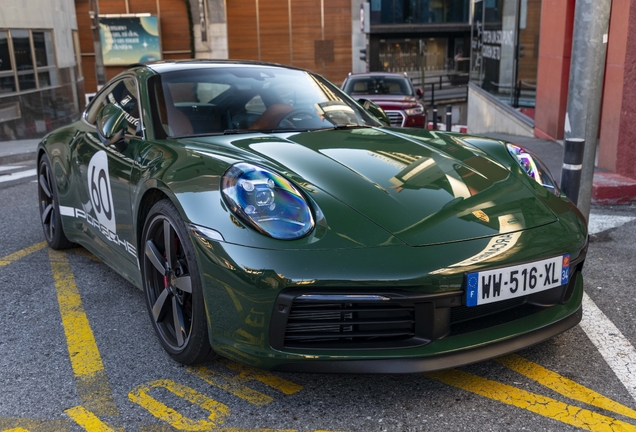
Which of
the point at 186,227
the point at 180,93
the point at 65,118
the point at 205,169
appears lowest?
the point at 65,118

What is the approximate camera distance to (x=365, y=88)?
12930mm

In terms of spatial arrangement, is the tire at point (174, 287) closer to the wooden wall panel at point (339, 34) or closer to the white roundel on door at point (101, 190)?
the white roundel on door at point (101, 190)

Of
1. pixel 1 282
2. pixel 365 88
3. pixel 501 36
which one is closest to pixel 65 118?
pixel 365 88

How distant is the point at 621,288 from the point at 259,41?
99.2 feet

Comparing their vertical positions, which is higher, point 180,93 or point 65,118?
point 180,93

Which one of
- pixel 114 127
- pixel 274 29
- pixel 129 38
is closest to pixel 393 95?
pixel 114 127

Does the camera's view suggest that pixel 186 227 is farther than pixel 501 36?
No

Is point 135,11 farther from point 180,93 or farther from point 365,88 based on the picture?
point 180,93

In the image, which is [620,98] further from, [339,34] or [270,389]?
[339,34]

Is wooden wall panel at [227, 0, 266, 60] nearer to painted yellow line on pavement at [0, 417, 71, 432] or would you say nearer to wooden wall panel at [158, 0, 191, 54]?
wooden wall panel at [158, 0, 191, 54]

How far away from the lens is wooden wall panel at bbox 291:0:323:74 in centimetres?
3141

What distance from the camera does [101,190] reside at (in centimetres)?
365

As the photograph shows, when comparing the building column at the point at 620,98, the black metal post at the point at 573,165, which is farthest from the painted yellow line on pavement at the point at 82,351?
the building column at the point at 620,98

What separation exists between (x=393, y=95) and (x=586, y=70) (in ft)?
26.7
